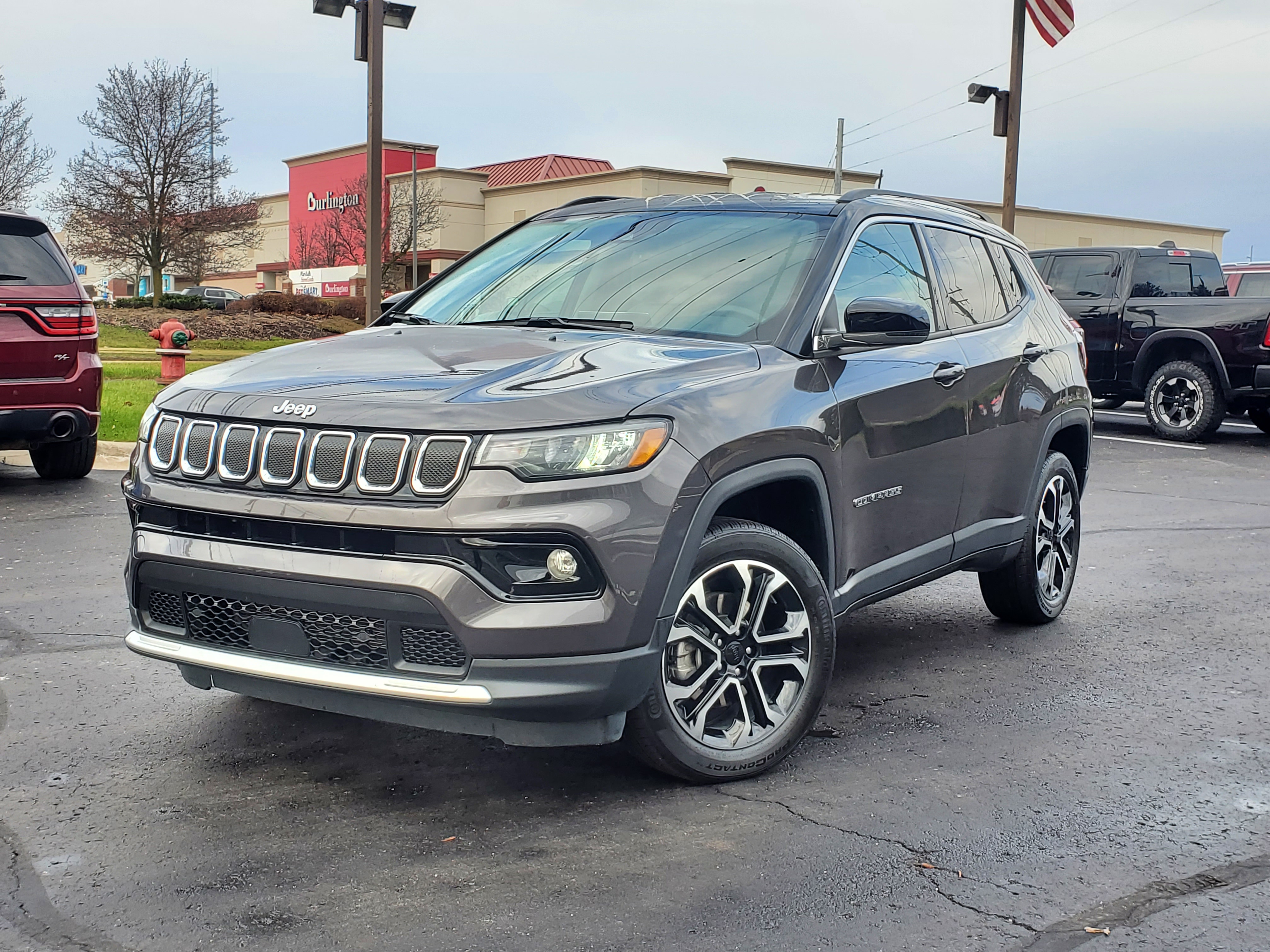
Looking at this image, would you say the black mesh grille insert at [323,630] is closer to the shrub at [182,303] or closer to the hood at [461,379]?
the hood at [461,379]

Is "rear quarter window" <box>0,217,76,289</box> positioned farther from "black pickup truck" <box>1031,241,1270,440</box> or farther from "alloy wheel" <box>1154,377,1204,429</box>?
"alloy wheel" <box>1154,377,1204,429</box>

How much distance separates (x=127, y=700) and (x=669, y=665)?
2158mm

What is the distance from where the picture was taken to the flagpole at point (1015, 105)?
23.4 metres

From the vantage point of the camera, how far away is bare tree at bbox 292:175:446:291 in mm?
56656

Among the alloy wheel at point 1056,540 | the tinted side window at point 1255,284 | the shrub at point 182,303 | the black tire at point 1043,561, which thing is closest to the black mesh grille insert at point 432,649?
the black tire at point 1043,561

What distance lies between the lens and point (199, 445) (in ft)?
12.4

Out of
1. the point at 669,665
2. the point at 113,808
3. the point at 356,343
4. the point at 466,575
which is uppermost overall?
the point at 356,343

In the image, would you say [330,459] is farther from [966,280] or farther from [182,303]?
[182,303]

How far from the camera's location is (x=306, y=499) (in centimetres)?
354

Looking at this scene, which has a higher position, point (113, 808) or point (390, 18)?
point (390, 18)

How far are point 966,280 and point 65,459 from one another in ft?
23.2

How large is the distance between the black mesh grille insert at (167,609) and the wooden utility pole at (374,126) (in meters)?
11.8

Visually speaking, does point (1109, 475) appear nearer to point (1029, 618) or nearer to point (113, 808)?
point (1029, 618)

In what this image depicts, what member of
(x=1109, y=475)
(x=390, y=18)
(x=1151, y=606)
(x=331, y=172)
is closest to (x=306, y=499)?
(x=1151, y=606)
